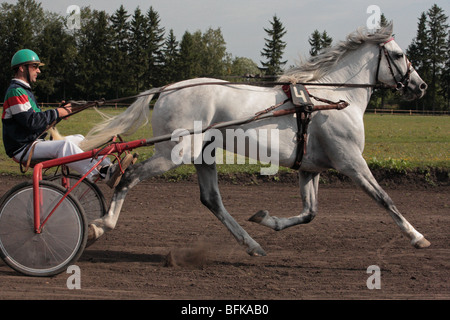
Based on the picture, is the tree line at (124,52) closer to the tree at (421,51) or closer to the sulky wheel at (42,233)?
the tree at (421,51)

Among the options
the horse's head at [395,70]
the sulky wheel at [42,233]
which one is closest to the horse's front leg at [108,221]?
the sulky wheel at [42,233]

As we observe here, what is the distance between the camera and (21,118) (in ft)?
16.0

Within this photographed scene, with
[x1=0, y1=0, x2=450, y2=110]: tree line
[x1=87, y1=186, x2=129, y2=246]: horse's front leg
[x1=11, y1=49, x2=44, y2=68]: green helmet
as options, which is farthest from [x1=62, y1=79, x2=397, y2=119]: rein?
[x1=0, y1=0, x2=450, y2=110]: tree line

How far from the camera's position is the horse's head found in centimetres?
599

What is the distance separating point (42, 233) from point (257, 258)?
226cm

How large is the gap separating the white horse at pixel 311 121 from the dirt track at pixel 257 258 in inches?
15.3

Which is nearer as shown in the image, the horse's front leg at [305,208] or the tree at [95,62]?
the horse's front leg at [305,208]

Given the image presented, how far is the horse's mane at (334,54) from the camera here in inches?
237

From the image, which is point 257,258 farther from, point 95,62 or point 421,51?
point 421,51

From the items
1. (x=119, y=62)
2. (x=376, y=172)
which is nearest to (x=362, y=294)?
(x=376, y=172)

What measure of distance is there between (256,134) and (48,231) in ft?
7.56

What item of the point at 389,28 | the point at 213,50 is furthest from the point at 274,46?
the point at 389,28

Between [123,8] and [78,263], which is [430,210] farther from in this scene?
[123,8]

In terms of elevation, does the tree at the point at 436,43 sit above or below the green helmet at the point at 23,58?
above
